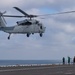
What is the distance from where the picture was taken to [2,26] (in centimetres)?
6141

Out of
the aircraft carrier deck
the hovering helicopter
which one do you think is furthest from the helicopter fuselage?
the aircraft carrier deck

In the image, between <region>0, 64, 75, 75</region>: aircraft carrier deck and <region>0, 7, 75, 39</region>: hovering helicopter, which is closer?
<region>0, 64, 75, 75</region>: aircraft carrier deck

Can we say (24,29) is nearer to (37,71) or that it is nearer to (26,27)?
(26,27)

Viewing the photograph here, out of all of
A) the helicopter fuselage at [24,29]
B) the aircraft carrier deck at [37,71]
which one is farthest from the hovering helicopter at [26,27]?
the aircraft carrier deck at [37,71]

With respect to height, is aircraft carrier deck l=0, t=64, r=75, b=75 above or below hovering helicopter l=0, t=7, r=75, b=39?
below

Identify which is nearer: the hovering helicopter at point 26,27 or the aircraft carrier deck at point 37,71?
the aircraft carrier deck at point 37,71

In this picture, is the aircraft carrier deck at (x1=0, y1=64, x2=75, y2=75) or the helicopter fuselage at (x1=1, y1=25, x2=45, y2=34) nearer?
the aircraft carrier deck at (x1=0, y1=64, x2=75, y2=75)

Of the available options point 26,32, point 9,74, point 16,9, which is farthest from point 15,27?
point 9,74

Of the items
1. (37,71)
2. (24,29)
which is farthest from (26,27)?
(37,71)

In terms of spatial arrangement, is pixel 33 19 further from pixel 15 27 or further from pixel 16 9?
pixel 16 9

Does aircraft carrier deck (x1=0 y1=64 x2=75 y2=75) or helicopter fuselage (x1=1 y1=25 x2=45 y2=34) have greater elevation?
helicopter fuselage (x1=1 y1=25 x2=45 y2=34)

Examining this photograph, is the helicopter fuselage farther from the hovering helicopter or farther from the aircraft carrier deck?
the aircraft carrier deck

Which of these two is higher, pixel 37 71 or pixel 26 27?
pixel 26 27

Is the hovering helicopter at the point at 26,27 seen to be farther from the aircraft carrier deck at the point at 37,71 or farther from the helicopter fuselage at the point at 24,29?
the aircraft carrier deck at the point at 37,71
